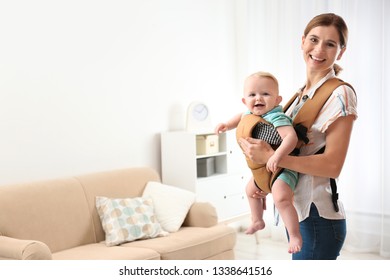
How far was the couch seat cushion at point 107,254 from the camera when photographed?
9.01 ft

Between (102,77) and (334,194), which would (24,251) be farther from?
(334,194)

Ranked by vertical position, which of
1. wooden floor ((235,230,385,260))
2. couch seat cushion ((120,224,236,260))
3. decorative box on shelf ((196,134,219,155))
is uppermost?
decorative box on shelf ((196,134,219,155))

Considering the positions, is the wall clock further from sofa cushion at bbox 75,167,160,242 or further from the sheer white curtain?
the sheer white curtain

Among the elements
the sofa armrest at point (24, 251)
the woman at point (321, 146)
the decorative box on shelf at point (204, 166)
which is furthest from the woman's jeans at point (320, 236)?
the decorative box on shelf at point (204, 166)

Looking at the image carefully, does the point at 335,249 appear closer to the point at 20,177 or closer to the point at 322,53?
the point at 322,53

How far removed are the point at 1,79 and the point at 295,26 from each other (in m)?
2.00

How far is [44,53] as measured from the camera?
3.19 meters

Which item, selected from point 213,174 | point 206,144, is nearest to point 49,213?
point 206,144

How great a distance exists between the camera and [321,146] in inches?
44.6

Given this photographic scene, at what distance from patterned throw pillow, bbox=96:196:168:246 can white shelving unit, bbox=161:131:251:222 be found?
1.79ft

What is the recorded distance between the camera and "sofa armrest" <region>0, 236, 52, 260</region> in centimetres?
238

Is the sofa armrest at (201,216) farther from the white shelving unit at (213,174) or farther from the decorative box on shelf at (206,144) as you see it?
the decorative box on shelf at (206,144)

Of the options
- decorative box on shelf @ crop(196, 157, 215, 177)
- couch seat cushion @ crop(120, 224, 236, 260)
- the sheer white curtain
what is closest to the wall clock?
decorative box on shelf @ crop(196, 157, 215, 177)
